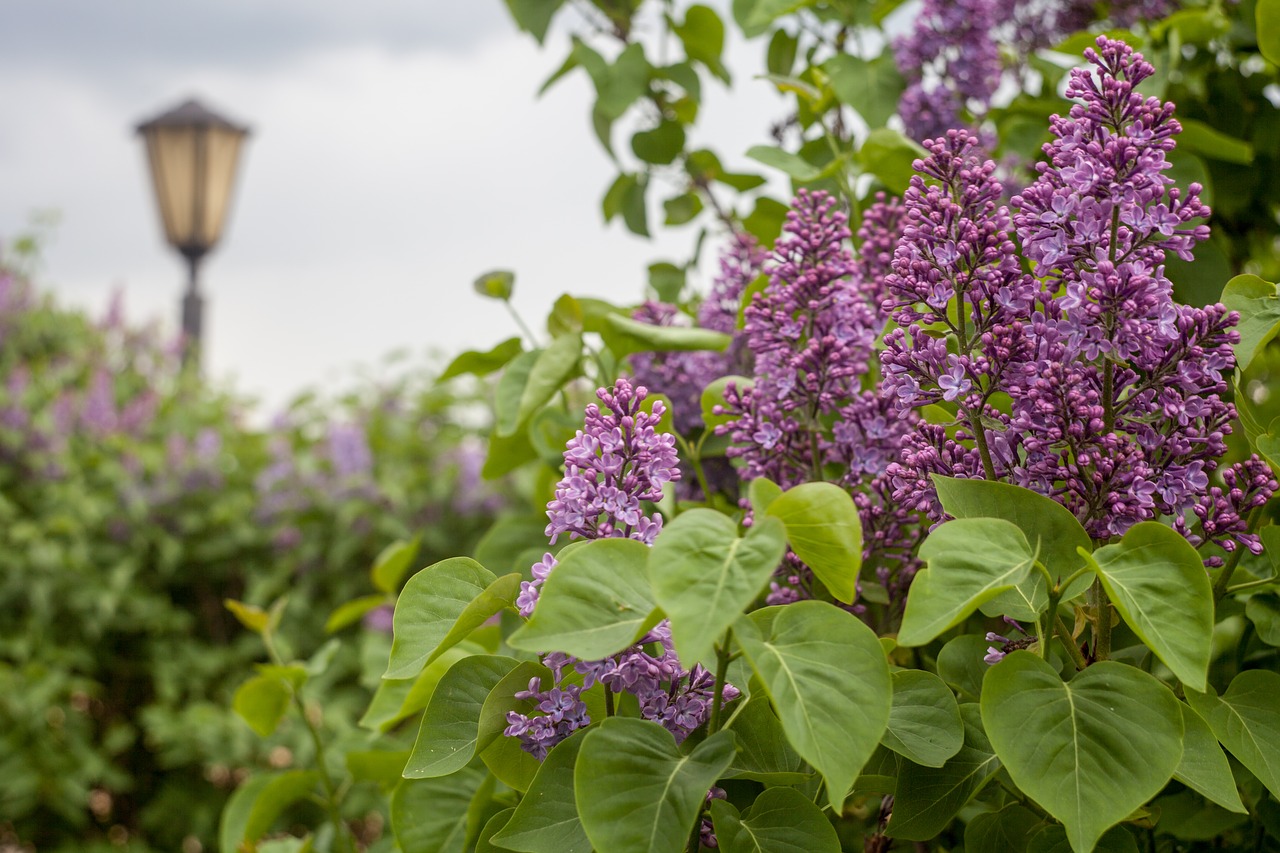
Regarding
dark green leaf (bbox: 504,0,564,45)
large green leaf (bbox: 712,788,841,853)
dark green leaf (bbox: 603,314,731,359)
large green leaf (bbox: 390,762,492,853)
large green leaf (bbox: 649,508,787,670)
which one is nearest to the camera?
large green leaf (bbox: 649,508,787,670)

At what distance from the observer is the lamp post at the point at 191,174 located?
788 centimetres

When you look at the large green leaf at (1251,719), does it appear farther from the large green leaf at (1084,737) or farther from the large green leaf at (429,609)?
the large green leaf at (429,609)

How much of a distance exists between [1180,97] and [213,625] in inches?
126

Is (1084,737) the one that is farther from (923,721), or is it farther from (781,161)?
(781,161)

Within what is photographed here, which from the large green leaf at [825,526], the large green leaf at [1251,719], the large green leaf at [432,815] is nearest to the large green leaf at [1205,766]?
the large green leaf at [1251,719]

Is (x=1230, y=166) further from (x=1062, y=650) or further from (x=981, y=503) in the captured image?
(x=981, y=503)

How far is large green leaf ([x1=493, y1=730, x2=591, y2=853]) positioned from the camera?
0.68 meters

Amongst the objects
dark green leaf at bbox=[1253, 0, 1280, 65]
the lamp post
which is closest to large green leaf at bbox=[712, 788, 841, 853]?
dark green leaf at bbox=[1253, 0, 1280, 65]

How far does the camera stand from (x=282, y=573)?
3318 millimetres

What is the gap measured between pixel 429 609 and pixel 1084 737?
434mm

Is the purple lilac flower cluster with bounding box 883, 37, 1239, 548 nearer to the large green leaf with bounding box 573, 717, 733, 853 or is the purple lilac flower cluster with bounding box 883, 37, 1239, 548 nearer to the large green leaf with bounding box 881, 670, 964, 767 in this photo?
the large green leaf with bounding box 881, 670, 964, 767

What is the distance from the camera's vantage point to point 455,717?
2.52 ft

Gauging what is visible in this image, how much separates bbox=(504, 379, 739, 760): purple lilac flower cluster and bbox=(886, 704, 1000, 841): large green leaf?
0.45 ft

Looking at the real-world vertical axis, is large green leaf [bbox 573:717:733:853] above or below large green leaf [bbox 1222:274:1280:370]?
below
